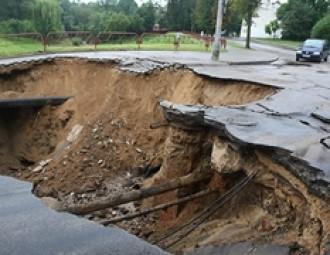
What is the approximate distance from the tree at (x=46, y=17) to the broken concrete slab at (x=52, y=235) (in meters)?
45.9

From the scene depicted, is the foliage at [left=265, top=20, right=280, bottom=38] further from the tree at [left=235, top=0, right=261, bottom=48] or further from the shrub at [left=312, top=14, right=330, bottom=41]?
the tree at [left=235, top=0, right=261, bottom=48]

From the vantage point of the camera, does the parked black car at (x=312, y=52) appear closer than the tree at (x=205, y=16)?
Yes

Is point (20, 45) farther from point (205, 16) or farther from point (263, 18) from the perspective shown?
point (263, 18)

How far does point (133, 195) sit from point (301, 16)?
175 feet

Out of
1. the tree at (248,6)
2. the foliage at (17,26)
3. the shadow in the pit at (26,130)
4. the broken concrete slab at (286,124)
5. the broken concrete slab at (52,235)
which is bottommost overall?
the shadow in the pit at (26,130)

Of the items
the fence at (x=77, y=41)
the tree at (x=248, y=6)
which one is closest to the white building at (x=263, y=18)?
the tree at (x=248, y=6)

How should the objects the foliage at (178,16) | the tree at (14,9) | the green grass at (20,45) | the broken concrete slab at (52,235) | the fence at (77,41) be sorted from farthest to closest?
the foliage at (178,16)
the tree at (14,9)
the fence at (77,41)
the green grass at (20,45)
the broken concrete slab at (52,235)

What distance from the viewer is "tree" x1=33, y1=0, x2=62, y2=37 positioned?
47875 mm

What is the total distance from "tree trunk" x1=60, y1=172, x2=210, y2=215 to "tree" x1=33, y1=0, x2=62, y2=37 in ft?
138

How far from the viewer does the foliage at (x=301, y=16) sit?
55812 millimetres

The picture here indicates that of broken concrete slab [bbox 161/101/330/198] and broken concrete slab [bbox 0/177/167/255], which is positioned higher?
broken concrete slab [bbox 0/177/167/255]

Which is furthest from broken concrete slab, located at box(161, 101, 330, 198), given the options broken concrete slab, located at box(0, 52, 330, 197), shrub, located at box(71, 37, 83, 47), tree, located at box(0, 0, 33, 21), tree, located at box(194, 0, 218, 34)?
tree, located at box(0, 0, 33, 21)

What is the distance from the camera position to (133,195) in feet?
22.6

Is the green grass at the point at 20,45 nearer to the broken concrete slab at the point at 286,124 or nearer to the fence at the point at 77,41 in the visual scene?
the fence at the point at 77,41
